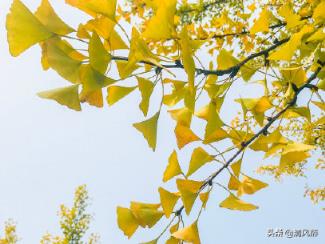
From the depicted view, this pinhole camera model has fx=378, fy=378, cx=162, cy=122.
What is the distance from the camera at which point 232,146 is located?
1104 millimetres

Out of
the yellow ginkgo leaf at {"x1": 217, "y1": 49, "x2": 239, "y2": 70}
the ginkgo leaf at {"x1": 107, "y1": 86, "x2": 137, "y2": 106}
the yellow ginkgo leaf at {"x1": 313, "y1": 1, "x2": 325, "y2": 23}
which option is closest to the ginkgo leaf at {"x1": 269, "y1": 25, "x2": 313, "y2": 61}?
the yellow ginkgo leaf at {"x1": 313, "y1": 1, "x2": 325, "y2": 23}

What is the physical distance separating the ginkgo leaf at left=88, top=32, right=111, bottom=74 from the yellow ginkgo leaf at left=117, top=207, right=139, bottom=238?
1.35 feet

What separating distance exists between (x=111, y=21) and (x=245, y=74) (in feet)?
1.54

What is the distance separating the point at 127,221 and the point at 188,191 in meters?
0.18

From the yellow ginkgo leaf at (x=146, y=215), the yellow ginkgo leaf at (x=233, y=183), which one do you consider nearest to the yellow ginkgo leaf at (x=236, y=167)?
the yellow ginkgo leaf at (x=233, y=183)

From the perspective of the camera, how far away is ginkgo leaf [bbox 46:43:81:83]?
2.31 feet

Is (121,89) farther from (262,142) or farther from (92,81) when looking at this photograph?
(262,142)

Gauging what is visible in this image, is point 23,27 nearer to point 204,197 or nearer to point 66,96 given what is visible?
point 66,96

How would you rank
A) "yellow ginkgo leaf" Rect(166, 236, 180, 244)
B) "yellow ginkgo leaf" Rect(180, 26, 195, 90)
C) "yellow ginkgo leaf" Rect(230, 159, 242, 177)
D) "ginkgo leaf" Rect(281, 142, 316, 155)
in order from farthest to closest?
"yellow ginkgo leaf" Rect(230, 159, 242, 177), "yellow ginkgo leaf" Rect(166, 236, 180, 244), "ginkgo leaf" Rect(281, 142, 316, 155), "yellow ginkgo leaf" Rect(180, 26, 195, 90)

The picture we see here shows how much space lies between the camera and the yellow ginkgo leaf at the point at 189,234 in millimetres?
949

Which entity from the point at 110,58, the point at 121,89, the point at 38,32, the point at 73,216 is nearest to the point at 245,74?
the point at 121,89

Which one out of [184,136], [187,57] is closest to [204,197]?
[184,136]

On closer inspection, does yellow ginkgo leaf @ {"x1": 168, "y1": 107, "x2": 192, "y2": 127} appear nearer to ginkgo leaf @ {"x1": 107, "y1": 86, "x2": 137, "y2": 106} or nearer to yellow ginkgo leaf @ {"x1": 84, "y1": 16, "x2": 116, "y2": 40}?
ginkgo leaf @ {"x1": 107, "y1": 86, "x2": 137, "y2": 106}

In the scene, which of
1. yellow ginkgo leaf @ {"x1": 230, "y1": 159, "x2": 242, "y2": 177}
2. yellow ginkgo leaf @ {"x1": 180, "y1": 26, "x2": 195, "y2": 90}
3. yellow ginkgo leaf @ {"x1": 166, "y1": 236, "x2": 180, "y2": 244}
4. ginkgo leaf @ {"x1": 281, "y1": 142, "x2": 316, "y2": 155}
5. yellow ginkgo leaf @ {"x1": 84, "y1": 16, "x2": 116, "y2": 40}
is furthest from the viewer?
yellow ginkgo leaf @ {"x1": 230, "y1": 159, "x2": 242, "y2": 177}
